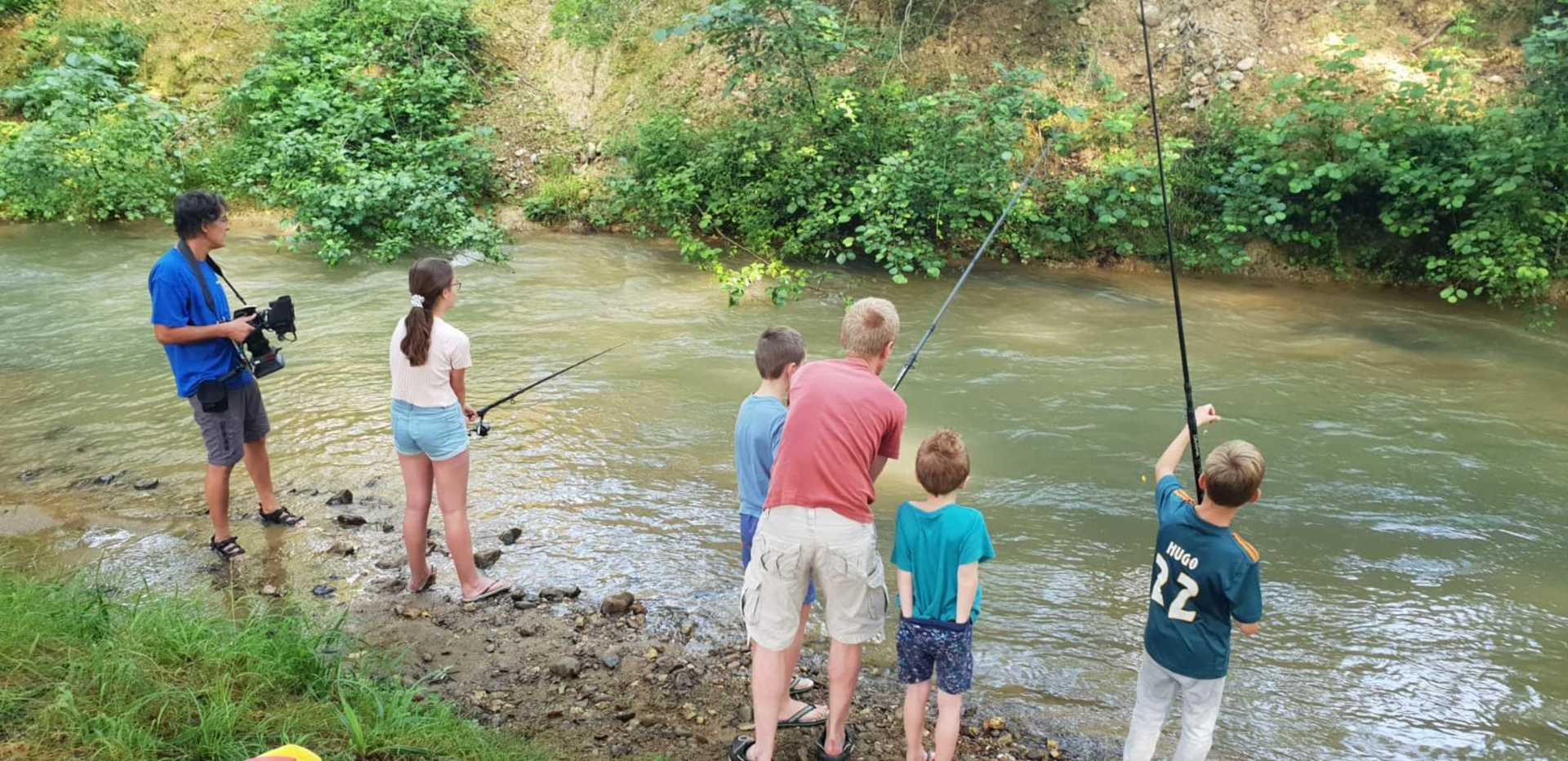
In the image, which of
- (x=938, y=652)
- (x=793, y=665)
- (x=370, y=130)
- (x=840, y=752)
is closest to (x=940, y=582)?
(x=938, y=652)

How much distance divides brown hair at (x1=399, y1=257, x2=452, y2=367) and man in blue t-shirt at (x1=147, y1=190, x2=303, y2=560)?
1.19 m

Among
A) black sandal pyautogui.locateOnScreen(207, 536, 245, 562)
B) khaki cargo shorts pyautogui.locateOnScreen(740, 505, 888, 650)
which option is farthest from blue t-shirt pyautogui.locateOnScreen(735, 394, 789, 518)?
black sandal pyautogui.locateOnScreen(207, 536, 245, 562)

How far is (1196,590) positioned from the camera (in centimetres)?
346

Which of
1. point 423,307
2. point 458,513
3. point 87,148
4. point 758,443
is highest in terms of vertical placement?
point 87,148

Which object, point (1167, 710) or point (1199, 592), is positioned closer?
point (1199, 592)

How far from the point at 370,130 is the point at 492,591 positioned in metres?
9.72

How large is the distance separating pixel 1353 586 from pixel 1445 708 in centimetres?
102

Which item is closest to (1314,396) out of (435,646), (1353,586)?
(1353,586)

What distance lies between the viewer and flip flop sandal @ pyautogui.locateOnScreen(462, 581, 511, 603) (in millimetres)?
5086

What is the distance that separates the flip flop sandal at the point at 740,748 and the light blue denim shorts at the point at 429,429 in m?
1.88

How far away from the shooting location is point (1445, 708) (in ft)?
14.9

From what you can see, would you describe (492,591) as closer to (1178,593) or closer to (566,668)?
(566,668)

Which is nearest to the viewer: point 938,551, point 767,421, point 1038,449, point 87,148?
point 938,551

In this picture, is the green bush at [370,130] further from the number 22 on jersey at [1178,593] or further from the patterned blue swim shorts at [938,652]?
the number 22 on jersey at [1178,593]
